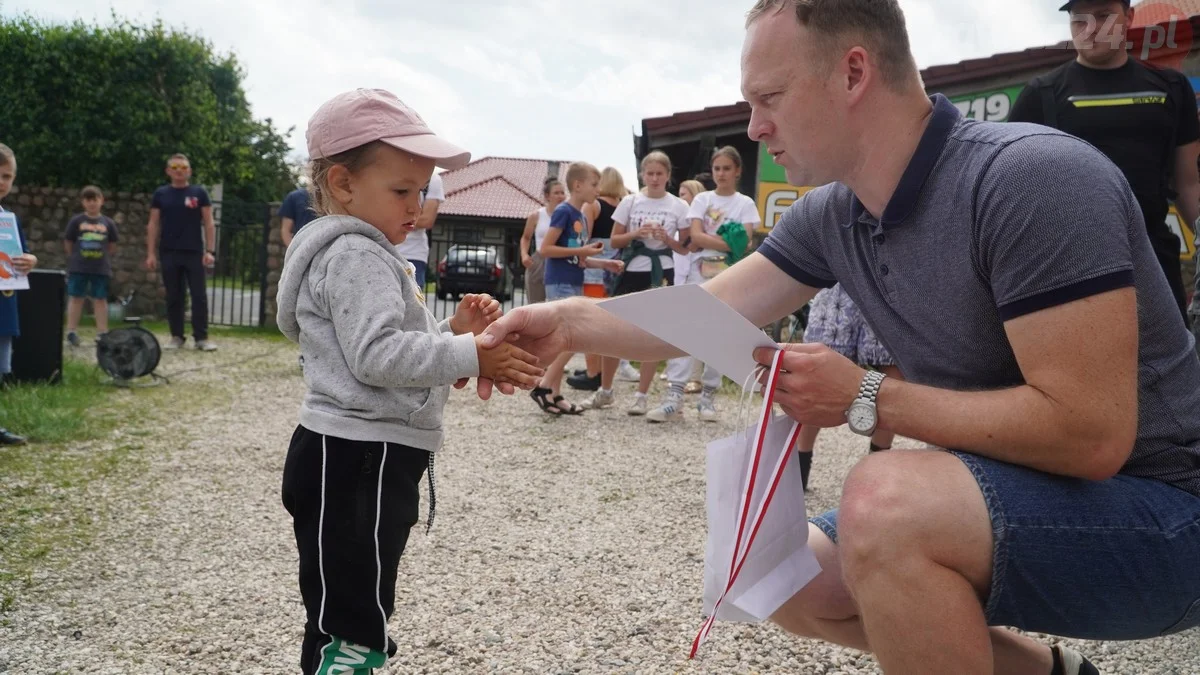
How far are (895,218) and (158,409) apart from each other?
6.01m

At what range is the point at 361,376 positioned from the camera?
2049mm

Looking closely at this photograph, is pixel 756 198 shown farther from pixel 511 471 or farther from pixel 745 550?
pixel 745 550

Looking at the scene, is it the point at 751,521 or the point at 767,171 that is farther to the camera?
the point at 767,171

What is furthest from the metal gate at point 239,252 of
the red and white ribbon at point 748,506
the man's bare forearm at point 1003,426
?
the man's bare forearm at point 1003,426

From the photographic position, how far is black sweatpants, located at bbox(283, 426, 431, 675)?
2.11 m

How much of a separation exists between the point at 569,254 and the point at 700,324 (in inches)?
209

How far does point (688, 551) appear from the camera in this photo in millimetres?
3766

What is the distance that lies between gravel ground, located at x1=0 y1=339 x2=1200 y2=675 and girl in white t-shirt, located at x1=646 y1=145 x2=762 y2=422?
1207mm

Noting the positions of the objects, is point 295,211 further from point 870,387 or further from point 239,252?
point 239,252

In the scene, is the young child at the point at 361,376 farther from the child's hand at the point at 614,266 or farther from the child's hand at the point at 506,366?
the child's hand at the point at 614,266

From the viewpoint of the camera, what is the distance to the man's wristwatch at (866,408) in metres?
1.74

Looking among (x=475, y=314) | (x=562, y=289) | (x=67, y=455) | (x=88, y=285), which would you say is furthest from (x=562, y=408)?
(x=88, y=285)

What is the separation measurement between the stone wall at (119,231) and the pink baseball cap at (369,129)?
1431 centimetres

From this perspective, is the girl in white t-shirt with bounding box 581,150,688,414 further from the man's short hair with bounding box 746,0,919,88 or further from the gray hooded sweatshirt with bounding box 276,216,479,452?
the man's short hair with bounding box 746,0,919,88
